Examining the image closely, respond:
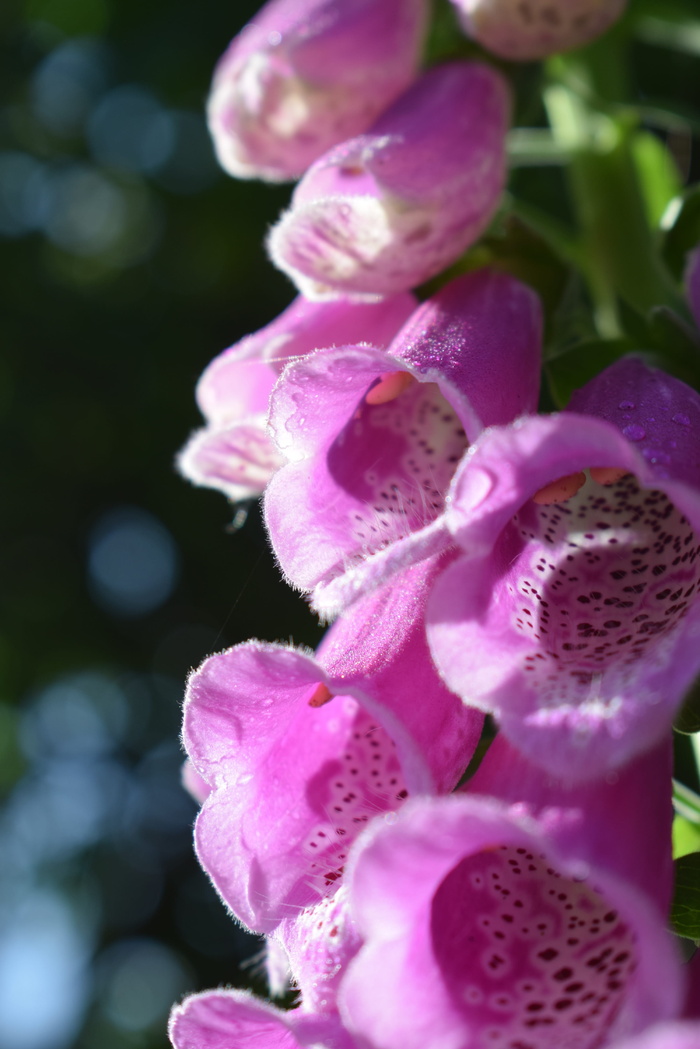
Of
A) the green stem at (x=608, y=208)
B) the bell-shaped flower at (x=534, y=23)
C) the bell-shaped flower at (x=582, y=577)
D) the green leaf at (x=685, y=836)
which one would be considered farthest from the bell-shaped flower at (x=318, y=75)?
the green leaf at (x=685, y=836)

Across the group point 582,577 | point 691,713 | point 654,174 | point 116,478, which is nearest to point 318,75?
point 654,174

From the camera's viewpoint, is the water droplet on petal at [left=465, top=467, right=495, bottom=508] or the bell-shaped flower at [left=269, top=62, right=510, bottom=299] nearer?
the water droplet on petal at [left=465, top=467, right=495, bottom=508]

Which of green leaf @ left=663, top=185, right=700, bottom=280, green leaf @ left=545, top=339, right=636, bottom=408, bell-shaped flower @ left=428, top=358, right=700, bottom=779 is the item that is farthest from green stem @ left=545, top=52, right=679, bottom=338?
bell-shaped flower @ left=428, top=358, right=700, bottom=779

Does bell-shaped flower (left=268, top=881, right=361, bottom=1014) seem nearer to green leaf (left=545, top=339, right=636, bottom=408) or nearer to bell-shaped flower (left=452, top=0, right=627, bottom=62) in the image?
green leaf (left=545, top=339, right=636, bottom=408)

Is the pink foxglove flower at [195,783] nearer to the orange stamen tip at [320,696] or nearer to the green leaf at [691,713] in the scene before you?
the orange stamen tip at [320,696]

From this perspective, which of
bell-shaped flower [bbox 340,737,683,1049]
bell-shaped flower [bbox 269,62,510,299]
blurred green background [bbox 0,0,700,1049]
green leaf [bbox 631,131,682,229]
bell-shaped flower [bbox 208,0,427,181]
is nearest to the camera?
bell-shaped flower [bbox 340,737,683,1049]

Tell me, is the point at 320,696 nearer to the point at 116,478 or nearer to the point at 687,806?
the point at 687,806
